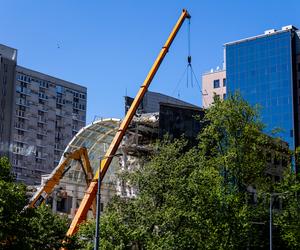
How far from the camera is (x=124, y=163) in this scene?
7388 centimetres

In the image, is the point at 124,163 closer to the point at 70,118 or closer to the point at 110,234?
the point at 110,234

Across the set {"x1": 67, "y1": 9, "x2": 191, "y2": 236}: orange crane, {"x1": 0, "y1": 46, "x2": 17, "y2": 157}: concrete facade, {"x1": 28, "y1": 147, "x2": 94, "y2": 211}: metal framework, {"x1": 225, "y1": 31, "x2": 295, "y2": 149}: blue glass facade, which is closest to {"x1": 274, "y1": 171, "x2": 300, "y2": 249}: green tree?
{"x1": 67, "y1": 9, "x2": 191, "y2": 236}: orange crane

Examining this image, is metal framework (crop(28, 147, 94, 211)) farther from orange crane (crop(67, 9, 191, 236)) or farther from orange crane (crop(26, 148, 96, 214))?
orange crane (crop(67, 9, 191, 236))

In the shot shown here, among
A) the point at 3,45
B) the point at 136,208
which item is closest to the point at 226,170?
the point at 136,208

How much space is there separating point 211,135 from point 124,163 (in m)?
18.2

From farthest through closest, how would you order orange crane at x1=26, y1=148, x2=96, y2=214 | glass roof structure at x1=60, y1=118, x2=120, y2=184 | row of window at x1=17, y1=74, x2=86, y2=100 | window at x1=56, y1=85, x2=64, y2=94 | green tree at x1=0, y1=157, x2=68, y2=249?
window at x1=56, y1=85, x2=64, y2=94 → row of window at x1=17, y1=74, x2=86, y2=100 → glass roof structure at x1=60, y1=118, x2=120, y2=184 → orange crane at x1=26, y1=148, x2=96, y2=214 → green tree at x1=0, y1=157, x2=68, y2=249

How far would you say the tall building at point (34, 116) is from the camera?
133587mm

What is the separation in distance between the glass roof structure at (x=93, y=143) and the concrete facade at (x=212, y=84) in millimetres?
53279

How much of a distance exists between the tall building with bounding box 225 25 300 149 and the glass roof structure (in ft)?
138

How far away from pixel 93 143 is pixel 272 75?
4924cm

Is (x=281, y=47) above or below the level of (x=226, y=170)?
above

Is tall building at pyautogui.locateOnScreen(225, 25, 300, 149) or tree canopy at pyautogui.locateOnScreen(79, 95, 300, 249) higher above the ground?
tall building at pyautogui.locateOnScreen(225, 25, 300, 149)

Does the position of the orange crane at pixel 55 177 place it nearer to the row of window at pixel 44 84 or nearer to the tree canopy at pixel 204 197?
the tree canopy at pixel 204 197

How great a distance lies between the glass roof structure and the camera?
78.9 m
